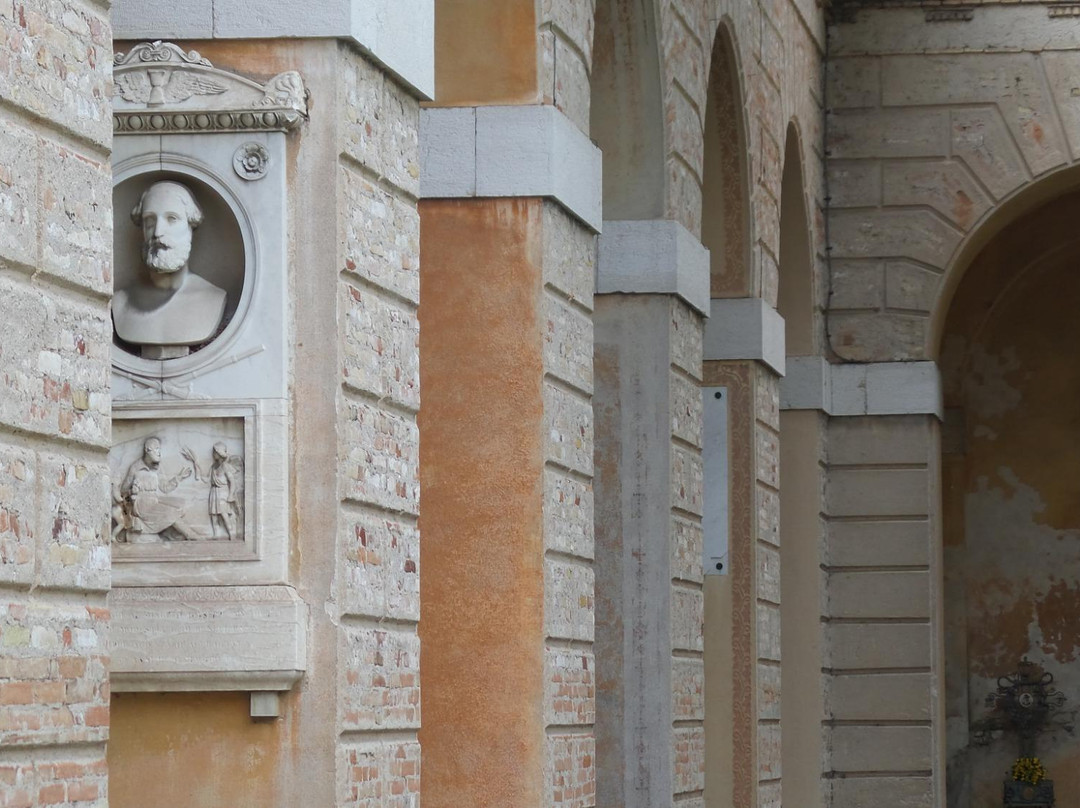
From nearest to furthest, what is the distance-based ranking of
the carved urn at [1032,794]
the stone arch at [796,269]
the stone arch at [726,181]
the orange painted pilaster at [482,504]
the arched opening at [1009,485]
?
the orange painted pilaster at [482,504], the stone arch at [726,181], the stone arch at [796,269], the carved urn at [1032,794], the arched opening at [1009,485]

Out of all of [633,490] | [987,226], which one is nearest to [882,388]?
[987,226]

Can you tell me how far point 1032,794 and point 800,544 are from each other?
4.62 m

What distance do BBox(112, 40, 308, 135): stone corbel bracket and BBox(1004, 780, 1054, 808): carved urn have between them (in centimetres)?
1475

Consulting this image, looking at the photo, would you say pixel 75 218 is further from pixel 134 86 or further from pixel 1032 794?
pixel 1032 794

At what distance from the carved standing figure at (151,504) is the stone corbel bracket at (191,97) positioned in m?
0.94

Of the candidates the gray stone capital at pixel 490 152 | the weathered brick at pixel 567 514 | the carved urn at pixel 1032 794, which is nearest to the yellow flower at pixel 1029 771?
the carved urn at pixel 1032 794

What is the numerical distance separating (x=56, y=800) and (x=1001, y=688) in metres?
16.8

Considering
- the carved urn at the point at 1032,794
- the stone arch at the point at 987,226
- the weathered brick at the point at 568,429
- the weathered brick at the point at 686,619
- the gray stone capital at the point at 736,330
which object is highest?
the stone arch at the point at 987,226

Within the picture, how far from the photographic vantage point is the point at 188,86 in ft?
22.2

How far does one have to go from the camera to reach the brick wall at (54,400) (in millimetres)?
4695

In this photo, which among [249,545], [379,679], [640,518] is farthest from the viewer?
[640,518]

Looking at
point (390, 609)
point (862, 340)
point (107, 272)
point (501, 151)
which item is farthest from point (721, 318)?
point (107, 272)

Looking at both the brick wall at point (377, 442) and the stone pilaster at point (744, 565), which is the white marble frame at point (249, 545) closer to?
the brick wall at point (377, 442)

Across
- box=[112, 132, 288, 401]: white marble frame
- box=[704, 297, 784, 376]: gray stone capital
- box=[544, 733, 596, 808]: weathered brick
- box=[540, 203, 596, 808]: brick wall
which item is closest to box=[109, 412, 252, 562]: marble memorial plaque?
box=[112, 132, 288, 401]: white marble frame
